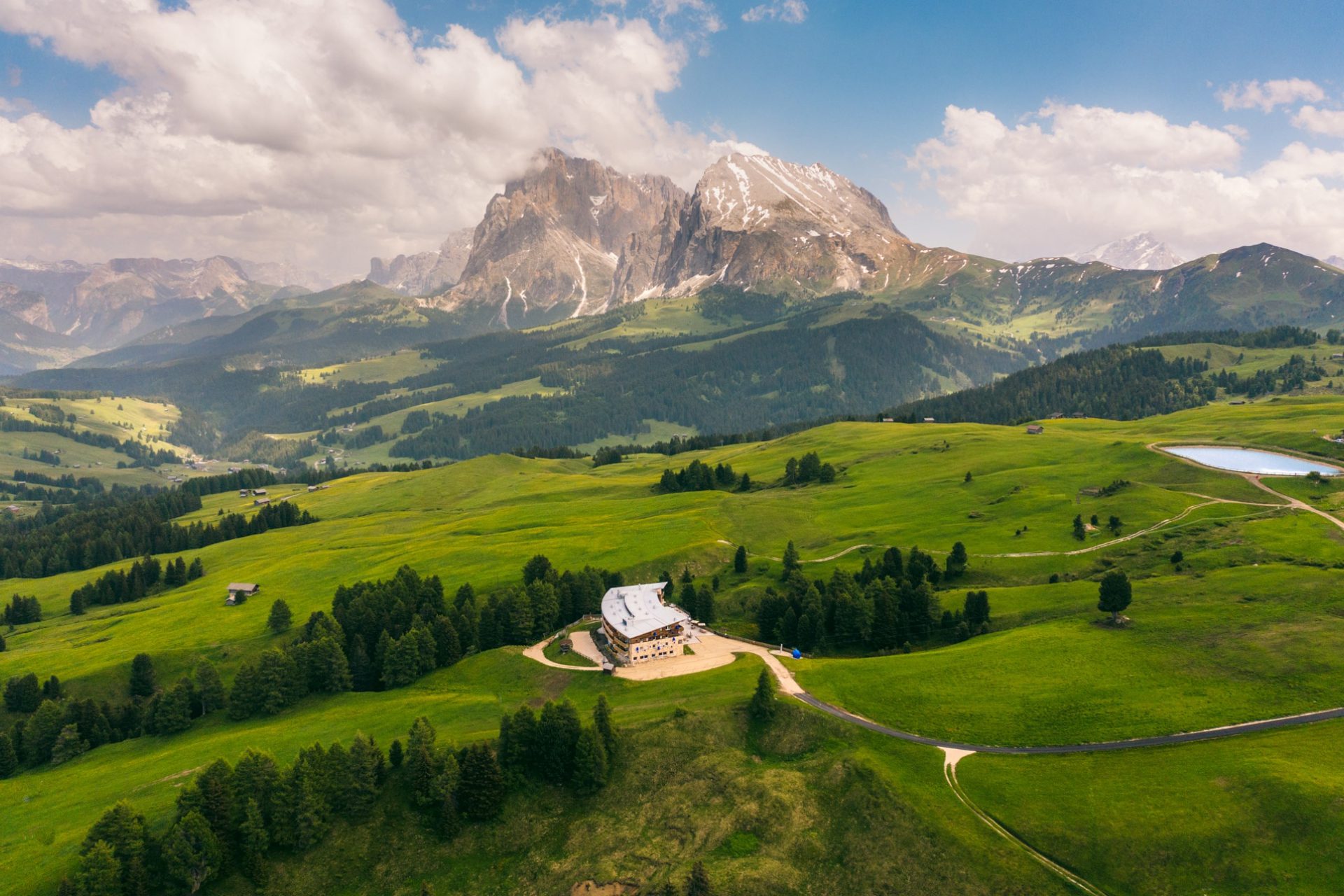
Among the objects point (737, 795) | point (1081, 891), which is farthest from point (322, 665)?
point (1081, 891)

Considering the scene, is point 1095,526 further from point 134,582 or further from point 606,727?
point 134,582

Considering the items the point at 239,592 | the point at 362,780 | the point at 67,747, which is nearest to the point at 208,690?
the point at 67,747

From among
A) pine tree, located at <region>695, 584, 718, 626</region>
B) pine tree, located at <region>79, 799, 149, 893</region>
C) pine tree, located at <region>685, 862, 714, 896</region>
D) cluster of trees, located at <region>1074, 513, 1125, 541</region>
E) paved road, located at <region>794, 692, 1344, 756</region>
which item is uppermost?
cluster of trees, located at <region>1074, 513, 1125, 541</region>

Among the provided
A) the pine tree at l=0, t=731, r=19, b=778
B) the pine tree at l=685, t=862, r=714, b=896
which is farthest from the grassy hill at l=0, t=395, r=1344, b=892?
the pine tree at l=0, t=731, r=19, b=778

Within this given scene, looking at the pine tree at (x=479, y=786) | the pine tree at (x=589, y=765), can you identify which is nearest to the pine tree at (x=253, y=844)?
the pine tree at (x=479, y=786)

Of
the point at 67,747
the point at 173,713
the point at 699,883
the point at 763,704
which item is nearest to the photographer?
the point at 699,883

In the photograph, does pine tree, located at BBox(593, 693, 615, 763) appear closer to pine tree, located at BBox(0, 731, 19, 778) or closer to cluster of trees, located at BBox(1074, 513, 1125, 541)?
pine tree, located at BBox(0, 731, 19, 778)
